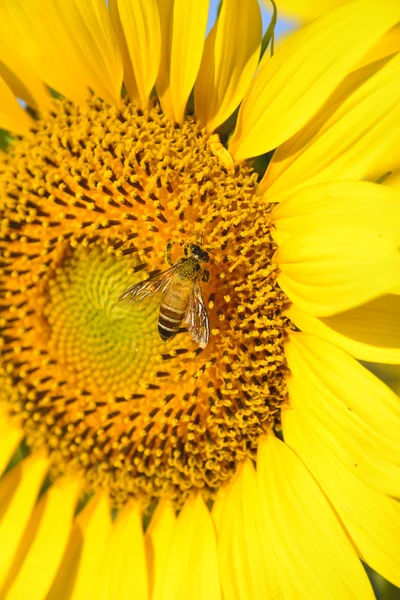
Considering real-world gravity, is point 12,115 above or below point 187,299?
above

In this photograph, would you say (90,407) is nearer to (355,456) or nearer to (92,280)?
(92,280)

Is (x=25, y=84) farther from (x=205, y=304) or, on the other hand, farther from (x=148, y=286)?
(x=205, y=304)

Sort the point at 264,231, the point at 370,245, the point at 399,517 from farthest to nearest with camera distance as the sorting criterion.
A: the point at 264,231, the point at 399,517, the point at 370,245

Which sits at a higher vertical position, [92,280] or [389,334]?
[92,280]

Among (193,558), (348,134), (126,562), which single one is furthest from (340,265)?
(126,562)

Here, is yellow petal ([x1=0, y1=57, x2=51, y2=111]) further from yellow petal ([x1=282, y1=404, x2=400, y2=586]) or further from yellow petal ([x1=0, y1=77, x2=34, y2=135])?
yellow petal ([x1=282, y1=404, x2=400, y2=586])

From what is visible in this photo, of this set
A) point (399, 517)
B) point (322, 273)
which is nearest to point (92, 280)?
point (322, 273)

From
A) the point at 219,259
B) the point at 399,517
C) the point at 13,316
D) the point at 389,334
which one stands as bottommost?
the point at 399,517

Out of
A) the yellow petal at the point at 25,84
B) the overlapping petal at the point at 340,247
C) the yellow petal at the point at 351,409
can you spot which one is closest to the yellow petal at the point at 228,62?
the overlapping petal at the point at 340,247

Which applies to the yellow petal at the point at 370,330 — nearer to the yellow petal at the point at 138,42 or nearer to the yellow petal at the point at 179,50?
the yellow petal at the point at 179,50
